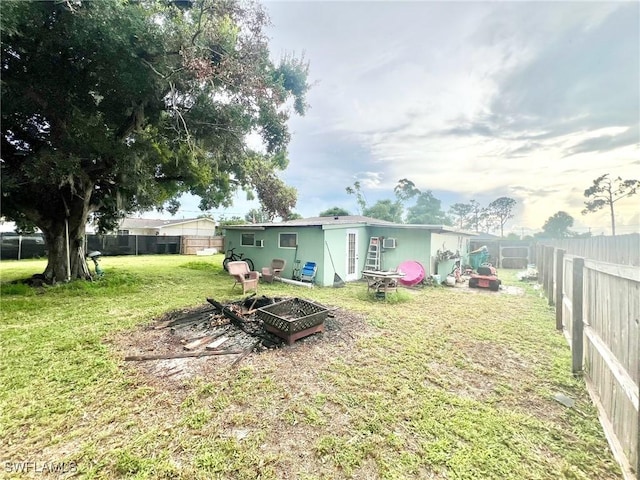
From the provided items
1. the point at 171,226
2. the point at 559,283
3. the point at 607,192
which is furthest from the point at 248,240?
the point at 607,192

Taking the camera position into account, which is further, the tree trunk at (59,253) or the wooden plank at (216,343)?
the tree trunk at (59,253)

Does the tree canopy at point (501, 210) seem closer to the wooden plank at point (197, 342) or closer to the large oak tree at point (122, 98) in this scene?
the large oak tree at point (122, 98)

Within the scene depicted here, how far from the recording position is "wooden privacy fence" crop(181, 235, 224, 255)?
2156 centimetres

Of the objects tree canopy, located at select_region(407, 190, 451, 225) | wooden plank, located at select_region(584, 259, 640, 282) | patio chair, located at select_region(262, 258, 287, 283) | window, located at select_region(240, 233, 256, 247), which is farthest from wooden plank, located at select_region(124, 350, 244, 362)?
tree canopy, located at select_region(407, 190, 451, 225)

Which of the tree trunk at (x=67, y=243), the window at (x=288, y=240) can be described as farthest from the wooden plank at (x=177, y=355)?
the tree trunk at (x=67, y=243)

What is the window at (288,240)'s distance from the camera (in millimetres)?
10094

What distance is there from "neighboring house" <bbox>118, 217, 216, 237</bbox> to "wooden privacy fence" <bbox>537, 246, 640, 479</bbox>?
103 ft

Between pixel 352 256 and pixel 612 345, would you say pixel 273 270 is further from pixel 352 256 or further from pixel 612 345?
pixel 612 345

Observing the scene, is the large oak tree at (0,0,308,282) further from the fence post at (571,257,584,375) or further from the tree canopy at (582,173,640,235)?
the tree canopy at (582,173,640,235)

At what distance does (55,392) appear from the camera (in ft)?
9.19

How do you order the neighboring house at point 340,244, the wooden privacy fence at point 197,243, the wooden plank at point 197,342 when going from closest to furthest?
the wooden plank at point 197,342 → the neighboring house at point 340,244 → the wooden privacy fence at point 197,243

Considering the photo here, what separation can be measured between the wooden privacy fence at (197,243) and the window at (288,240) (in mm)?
14106

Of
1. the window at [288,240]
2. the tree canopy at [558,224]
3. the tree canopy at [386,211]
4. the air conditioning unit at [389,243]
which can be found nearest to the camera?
the window at [288,240]

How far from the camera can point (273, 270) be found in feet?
32.6
